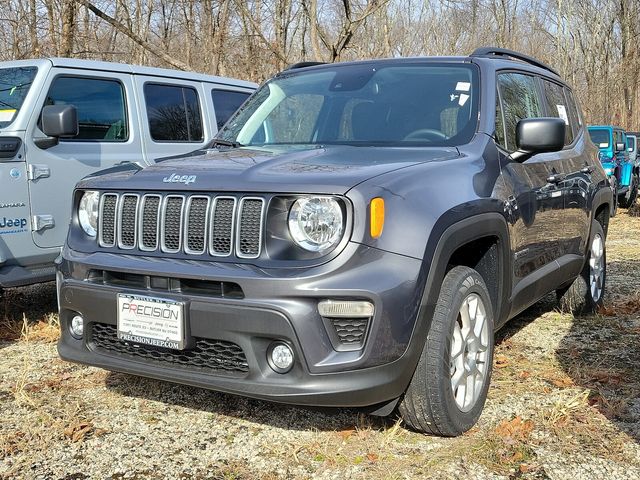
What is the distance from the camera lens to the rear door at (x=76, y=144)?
199 inches

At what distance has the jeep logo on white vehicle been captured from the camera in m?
2.96

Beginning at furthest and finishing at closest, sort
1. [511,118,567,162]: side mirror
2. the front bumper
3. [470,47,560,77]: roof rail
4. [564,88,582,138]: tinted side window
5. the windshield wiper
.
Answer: [564,88,582,138]: tinted side window < [470,47,560,77]: roof rail < the windshield wiper < [511,118,567,162]: side mirror < the front bumper

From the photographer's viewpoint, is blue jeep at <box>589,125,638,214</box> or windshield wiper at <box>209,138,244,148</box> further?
blue jeep at <box>589,125,638,214</box>

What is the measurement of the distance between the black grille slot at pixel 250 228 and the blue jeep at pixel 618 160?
1287 centimetres

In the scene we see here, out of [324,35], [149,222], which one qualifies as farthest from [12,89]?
[324,35]

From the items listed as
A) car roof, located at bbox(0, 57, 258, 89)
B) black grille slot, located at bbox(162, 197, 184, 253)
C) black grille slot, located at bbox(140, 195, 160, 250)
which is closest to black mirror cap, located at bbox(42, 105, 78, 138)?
car roof, located at bbox(0, 57, 258, 89)

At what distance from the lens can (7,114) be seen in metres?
5.05

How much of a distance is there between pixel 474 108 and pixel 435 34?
1058 inches

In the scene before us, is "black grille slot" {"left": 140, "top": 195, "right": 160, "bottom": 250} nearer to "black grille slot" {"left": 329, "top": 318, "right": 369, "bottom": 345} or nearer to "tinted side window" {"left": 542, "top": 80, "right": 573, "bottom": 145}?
"black grille slot" {"left": 329, "top": 318, "right": 369, "bottom": 345}

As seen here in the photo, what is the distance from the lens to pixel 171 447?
3158mm

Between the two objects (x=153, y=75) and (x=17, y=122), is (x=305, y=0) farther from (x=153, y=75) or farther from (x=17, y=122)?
(x=17, y=122)

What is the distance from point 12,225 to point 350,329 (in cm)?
321

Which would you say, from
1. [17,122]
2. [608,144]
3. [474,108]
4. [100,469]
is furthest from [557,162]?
[608,144]

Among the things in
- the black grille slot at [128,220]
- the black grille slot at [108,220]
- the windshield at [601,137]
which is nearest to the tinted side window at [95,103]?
the black grille slot at [108,220]
